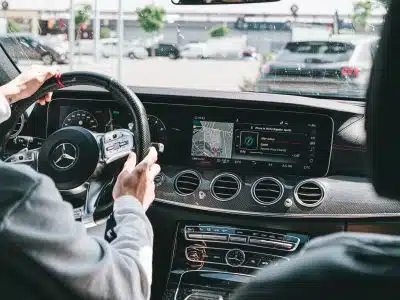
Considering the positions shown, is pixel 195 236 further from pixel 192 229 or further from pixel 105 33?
pixel 105 33

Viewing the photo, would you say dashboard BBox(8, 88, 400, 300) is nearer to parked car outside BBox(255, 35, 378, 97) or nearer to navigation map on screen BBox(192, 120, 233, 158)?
navigation map on screen BBox(192, 120, 233, 158)

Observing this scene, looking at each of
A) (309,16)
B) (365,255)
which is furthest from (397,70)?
(309,16)

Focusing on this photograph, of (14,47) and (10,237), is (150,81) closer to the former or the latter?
(14,47)

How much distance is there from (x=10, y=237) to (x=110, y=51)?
2.81 m

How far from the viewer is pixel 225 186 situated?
3477mm

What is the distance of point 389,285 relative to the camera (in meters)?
0.97

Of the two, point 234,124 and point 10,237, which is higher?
point 10,237

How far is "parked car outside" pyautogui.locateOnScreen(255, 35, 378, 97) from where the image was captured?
3.54 meters

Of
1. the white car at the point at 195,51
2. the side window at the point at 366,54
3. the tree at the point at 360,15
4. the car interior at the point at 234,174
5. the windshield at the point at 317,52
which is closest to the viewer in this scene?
the side window at the point at 366,54

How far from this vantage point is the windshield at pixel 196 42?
3.64m

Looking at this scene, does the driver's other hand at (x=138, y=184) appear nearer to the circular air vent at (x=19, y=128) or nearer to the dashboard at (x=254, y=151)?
the dashboard at (x=254, y=151)

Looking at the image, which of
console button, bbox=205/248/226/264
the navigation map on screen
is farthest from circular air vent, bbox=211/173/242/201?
console button, bbox=205/248/226/264

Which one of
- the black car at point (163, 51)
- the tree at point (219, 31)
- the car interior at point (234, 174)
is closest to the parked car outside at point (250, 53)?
the tree at point (219, 31)

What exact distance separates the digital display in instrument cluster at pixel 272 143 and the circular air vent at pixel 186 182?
3.7 inches
